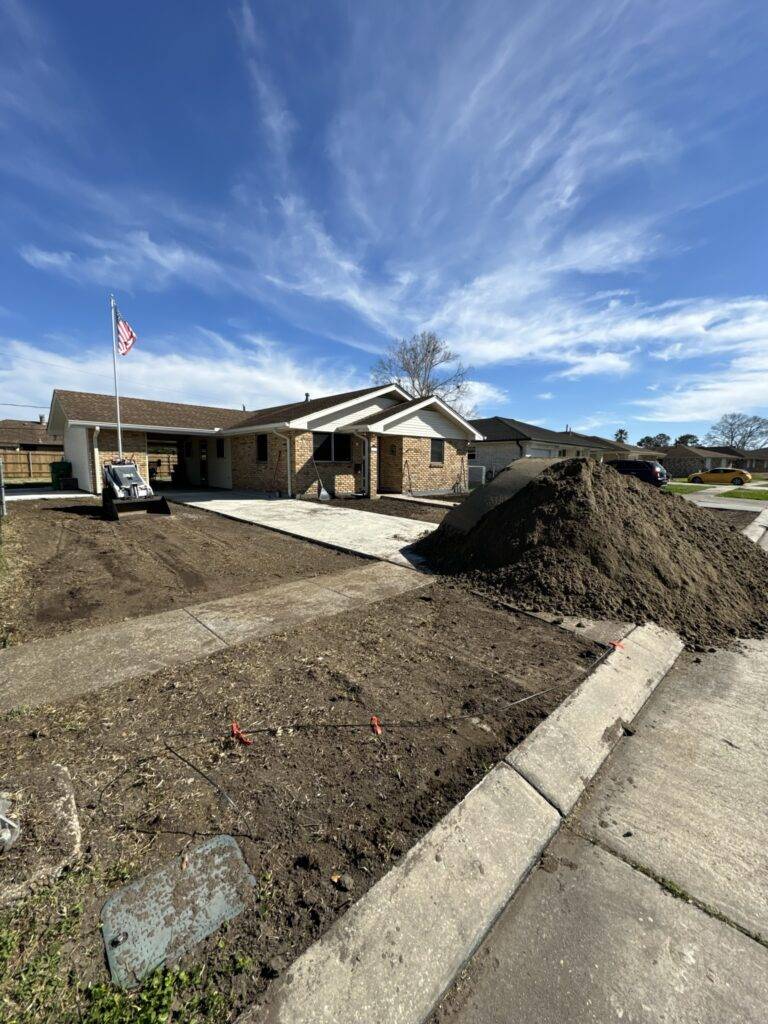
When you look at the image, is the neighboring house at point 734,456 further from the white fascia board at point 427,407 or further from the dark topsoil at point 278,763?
the dark topsoil at point 278,763

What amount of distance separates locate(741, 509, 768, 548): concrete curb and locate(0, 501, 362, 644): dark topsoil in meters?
10.1

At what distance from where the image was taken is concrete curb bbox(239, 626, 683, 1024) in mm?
1478

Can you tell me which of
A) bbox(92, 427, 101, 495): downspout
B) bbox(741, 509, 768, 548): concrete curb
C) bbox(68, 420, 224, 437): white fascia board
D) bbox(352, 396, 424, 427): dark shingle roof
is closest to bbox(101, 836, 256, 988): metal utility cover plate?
bbox(741, 509, 768, 548): concrete curb

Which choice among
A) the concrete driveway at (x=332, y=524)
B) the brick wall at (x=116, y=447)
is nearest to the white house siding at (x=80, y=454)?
the brick wall at (x=116, y=447)

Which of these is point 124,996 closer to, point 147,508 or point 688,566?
point 688,566

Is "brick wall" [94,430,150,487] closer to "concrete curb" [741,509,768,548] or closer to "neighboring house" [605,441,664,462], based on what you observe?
"concrete curb" [741,509,768,548]

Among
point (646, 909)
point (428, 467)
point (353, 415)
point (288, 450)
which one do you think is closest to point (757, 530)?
point (428, 467)

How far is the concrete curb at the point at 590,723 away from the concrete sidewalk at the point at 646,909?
0.35 ft

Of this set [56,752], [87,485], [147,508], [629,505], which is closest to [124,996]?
[56,752]

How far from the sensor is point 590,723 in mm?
3041

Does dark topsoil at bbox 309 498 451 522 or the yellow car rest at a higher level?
the yellow car

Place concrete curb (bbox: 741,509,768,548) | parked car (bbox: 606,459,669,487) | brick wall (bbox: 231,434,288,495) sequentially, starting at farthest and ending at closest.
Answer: parked car (bbox: 606,459,669,487) → brick wall (bbox: 231,434,288,495) → concrete curb (bbox: 741,509,768,548)

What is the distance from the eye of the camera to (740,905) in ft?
6.12

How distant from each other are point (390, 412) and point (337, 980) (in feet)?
55.9
